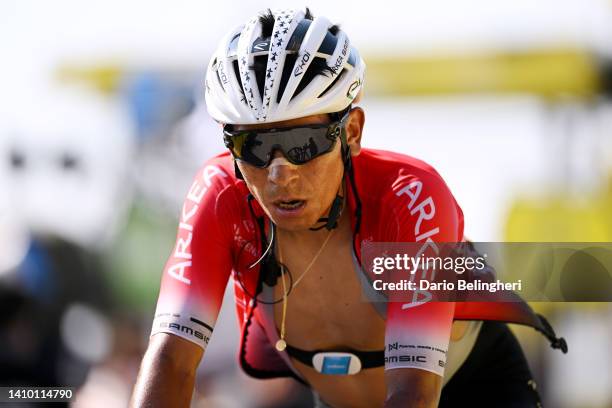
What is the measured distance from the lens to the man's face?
3.55 m

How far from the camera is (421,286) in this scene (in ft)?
11.7

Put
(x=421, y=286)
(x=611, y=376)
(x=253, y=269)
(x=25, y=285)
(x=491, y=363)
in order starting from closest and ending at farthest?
(x=421, y=286) < (x=253, y=269) < (x=491, y=363) < (x=25, y=285) < (x=611, y=376)

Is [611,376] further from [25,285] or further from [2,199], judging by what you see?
[2,199]

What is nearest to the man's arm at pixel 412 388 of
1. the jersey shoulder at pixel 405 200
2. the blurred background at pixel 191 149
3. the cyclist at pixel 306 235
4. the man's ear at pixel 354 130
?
the cyclist at pixel 306 235

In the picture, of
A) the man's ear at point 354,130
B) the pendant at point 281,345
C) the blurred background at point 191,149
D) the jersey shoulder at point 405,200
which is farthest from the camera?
the blurred background at point 191,149

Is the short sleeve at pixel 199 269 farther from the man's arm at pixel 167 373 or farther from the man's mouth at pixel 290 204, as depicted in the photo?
the man's mouth at pixel 290 204

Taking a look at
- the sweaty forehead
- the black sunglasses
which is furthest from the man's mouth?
the sweaty forehead

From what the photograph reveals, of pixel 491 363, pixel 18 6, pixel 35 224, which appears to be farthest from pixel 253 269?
pixel 18 6

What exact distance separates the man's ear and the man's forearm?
101 centimetres

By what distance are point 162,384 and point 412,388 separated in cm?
86

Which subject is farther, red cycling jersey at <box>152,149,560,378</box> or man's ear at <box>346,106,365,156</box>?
man's ear at <box>346,106,365,156</box>

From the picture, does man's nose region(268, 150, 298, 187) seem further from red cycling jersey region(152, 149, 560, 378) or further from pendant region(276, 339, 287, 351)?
pendant region(276, 339, 287, 351)

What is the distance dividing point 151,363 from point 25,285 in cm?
401

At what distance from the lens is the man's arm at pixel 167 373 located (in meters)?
3.51
